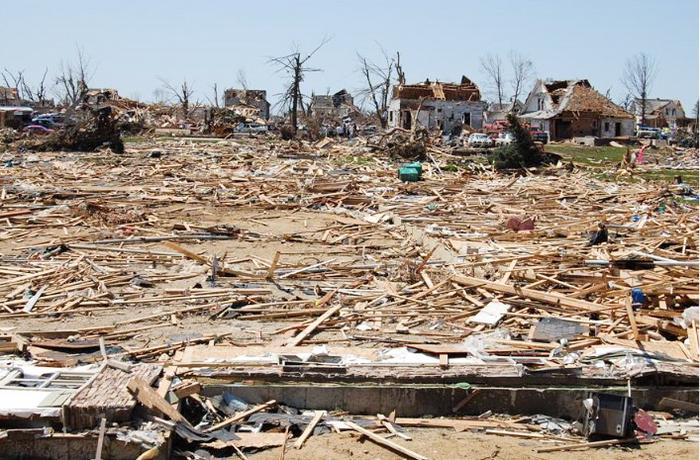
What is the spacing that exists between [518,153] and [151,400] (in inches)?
885

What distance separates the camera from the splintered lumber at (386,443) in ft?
18.8

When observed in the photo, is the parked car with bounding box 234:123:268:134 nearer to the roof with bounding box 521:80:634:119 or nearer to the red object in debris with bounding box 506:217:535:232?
the roof with bounding box 521:80:634:119

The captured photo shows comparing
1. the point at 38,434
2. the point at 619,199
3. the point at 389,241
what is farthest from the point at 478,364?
the point at 619,199

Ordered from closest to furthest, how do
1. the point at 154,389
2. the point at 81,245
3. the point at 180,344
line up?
the point at 154,389
the point at 180,344
the point at 81,245

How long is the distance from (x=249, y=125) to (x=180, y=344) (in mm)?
46529

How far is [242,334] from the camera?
8.14m

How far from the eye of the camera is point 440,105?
57188mm

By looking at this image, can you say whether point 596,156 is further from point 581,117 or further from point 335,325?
point 335,325

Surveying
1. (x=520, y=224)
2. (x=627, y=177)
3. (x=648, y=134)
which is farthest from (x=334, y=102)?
(x=520, y=224)

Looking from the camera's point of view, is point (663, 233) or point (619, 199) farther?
point (619, 199)

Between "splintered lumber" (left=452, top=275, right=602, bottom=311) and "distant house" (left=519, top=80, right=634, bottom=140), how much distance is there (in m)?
47.2

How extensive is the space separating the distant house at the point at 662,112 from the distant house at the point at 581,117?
17902 mm

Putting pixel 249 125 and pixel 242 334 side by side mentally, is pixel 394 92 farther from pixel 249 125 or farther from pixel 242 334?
pixel 242 334

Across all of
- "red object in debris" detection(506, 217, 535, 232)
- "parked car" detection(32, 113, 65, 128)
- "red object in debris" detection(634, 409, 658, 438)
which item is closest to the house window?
"parked car" detection(32, 113, 65, 128)
